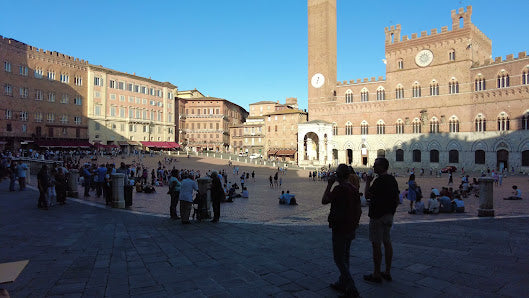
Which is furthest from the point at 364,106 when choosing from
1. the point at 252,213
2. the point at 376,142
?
the point at 252,213

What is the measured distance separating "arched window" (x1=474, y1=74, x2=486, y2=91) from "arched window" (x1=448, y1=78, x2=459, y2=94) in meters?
2.09

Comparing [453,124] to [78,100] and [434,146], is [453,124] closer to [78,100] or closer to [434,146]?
[434,146]

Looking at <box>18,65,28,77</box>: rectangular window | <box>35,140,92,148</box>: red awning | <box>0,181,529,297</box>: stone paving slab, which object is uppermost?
<box>18,65,28,77</box>: rectangular window

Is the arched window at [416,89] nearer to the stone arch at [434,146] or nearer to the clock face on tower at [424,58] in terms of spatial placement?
the clock face on tower at [424,58]

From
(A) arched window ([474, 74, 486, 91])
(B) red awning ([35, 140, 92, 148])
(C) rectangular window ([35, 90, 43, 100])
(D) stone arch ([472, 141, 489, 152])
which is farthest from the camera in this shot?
(C) rectangular window ([35, 90, 43, 100])

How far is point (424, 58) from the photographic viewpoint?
4350 cm

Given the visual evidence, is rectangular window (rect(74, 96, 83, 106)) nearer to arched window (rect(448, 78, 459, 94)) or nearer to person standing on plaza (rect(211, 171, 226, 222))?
person standing on plaza (rect(211, 171, 226, 222))

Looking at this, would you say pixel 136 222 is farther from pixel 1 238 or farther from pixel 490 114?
pixel 490 114

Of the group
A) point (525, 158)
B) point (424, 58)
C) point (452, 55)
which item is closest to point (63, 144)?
point (424, 58)

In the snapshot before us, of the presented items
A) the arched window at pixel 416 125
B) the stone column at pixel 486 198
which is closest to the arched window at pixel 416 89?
the arched window at pixel 416 125

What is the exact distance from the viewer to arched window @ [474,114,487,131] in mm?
37969

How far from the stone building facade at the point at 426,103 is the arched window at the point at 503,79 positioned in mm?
107

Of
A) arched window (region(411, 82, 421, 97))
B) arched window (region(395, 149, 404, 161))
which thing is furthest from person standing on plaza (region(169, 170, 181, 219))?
arched window (region(411, 82, 421, 97))

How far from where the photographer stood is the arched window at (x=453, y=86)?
4041 centimetres
